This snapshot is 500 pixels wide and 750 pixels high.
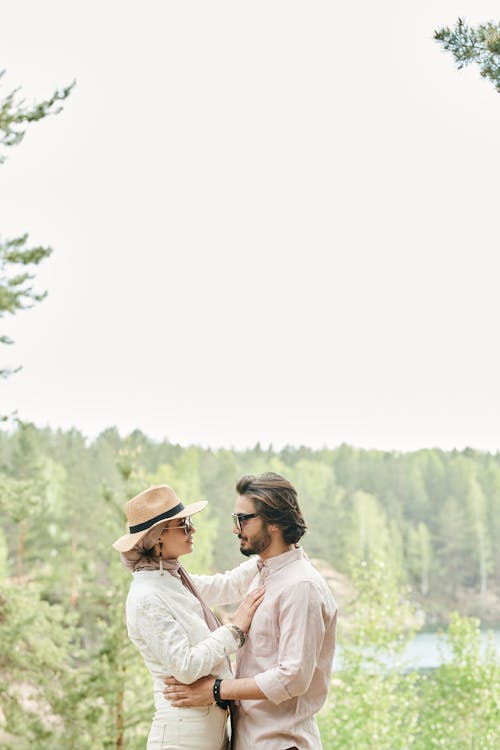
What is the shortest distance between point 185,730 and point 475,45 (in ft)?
6.88

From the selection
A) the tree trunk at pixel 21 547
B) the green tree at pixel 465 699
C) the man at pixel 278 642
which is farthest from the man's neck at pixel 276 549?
the tree trunk at pixel 21 547

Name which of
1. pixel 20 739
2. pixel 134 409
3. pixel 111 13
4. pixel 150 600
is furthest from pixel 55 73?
pixel 150 600

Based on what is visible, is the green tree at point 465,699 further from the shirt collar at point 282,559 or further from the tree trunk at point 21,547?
the shirt collar at point 282,559

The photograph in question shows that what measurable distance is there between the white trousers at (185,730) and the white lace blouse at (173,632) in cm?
9

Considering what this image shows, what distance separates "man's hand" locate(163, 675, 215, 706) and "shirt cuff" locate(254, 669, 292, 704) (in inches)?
5.1

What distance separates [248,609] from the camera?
237cm

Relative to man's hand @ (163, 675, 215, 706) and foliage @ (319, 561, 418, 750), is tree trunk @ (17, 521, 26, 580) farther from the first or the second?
man's hand @ (163, 675, 215, 706)

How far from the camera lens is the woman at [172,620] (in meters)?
2.26

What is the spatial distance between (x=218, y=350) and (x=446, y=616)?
14.8m

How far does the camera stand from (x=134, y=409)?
3438cm

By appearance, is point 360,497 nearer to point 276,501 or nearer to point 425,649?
point 425,649

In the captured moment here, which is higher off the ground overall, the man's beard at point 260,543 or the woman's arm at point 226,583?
the man's beard at point 260,543

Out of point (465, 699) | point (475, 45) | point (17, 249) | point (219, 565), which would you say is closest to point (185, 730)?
point (475, 45)

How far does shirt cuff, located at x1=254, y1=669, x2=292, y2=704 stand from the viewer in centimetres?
222
